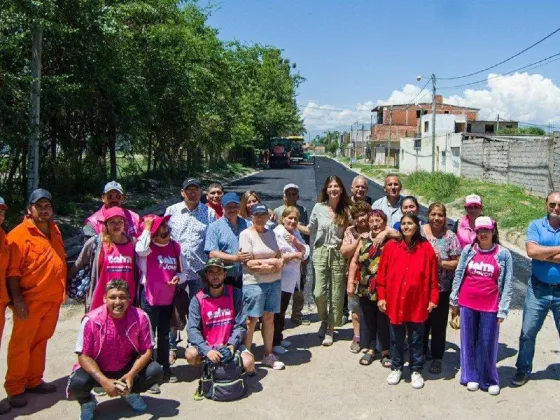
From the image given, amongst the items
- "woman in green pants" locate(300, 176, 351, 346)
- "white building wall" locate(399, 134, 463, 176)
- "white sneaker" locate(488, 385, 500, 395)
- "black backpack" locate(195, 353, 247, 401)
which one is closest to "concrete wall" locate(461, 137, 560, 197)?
"white building wall" locate(399, 134, 463, 176)

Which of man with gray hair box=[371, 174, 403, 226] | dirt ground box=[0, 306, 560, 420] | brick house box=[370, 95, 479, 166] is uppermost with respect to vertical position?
brick house box=[370, 95, 479, 166]

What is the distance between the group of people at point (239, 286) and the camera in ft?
13.2

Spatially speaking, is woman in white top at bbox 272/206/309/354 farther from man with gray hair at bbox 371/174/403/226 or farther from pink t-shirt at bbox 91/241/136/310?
pink t-shirt at bbox 91/241/136/310

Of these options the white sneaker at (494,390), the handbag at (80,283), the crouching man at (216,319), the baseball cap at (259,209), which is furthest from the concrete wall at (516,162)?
the handbag at (80,283)

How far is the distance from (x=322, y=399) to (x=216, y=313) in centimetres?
112

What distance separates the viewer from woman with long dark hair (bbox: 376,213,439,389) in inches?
179

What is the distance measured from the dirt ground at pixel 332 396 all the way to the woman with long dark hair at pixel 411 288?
0.86 ft

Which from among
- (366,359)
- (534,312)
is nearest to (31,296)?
(366,359)

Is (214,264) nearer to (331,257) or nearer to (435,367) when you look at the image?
(331,257)

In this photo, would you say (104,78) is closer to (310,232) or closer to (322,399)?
(310,232)

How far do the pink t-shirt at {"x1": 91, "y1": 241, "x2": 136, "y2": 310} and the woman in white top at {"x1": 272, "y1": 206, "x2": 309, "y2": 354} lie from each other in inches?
58.5

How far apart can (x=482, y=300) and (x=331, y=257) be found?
5.08ft

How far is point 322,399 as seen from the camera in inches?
171

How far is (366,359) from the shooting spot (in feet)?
16.6
